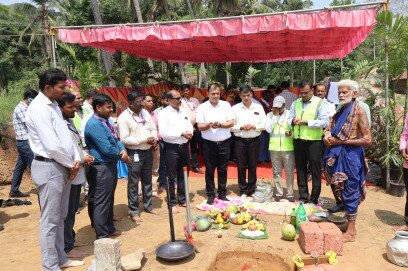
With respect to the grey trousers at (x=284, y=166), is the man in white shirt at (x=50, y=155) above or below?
above

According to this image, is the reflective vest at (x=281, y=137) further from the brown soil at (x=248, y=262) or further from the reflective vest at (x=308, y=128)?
the brown soil at (x=248, y=262)

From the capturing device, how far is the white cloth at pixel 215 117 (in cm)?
517

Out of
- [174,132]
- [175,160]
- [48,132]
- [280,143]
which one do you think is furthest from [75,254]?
[280,143]

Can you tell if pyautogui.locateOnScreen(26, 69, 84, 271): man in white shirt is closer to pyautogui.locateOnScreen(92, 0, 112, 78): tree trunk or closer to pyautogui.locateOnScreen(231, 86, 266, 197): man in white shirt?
pyautogui.locateOnScreen(231, 86, 266, 197): man in white shirt

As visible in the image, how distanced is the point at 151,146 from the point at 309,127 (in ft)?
7.56

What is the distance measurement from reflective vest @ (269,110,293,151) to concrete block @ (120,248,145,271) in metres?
2.70

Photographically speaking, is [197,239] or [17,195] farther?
[17,195]

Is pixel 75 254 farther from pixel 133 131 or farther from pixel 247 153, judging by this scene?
pixel 247 153

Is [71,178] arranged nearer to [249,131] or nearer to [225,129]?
[225,129]

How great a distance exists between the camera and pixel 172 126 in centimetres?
500

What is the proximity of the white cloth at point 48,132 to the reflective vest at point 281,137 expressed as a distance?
315 centimetres

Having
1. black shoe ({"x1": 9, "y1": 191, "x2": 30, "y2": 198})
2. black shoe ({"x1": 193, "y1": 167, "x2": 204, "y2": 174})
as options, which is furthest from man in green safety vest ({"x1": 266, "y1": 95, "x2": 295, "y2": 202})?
black shoe ({"x1": 9, "y1": 191, "x2": 30, "y2": 198})

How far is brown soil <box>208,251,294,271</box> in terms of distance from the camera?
3635 mm

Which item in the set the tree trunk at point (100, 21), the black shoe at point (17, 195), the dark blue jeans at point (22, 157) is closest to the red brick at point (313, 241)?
the dark blue jeans at point (22, 157)
